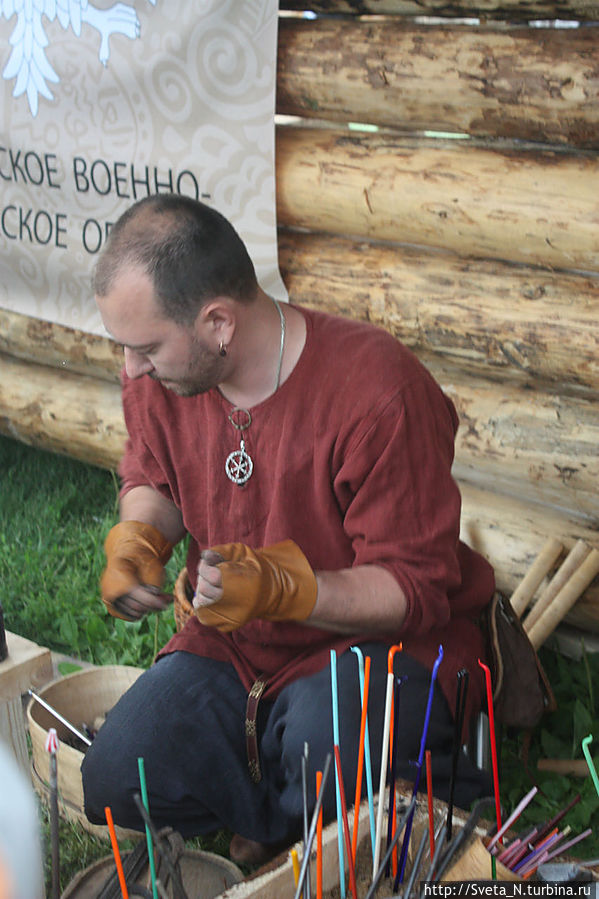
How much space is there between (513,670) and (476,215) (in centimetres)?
150

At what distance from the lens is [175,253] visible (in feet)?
6.59

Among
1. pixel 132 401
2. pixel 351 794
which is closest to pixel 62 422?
pixel 132 401

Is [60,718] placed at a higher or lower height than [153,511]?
lower

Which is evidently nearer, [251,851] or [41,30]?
[251,851]

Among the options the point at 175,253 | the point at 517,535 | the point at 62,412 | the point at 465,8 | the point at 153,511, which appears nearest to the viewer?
the point at 175,253

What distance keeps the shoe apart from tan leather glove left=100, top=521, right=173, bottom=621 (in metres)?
0.59

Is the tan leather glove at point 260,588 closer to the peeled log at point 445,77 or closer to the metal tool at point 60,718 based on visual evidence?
the metal tool at point 60,718

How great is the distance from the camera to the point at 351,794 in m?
1.94

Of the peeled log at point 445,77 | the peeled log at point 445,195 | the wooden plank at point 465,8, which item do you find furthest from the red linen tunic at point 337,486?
the wooden plank at point 465,8

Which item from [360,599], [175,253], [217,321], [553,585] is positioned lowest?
[553,585]

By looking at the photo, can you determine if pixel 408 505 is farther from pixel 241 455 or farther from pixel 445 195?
pixel 445 195

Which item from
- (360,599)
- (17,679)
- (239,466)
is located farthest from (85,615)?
(360,599)

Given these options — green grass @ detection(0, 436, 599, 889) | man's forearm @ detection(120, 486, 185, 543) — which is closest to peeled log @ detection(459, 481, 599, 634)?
green grass @ detection(0, 436, 599, 889)

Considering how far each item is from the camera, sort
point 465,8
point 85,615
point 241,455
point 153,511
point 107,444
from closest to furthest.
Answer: point 241,455 → point 153,511 → point 465,8 → point 85,615 → point 107,444
